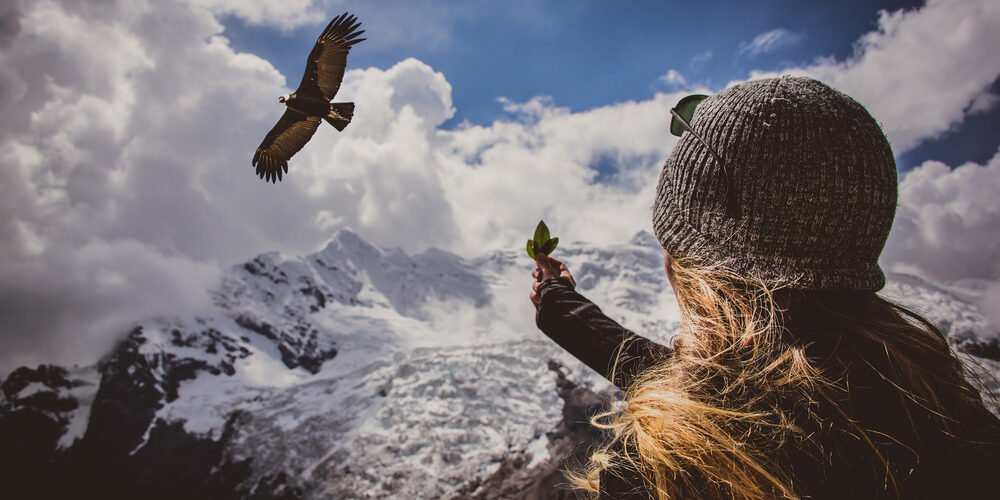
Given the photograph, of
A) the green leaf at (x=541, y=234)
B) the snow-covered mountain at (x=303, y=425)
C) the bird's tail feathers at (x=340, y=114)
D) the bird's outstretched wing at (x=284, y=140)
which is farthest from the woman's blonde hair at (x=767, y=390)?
the snow-covered mountain at (x=303, y=425)

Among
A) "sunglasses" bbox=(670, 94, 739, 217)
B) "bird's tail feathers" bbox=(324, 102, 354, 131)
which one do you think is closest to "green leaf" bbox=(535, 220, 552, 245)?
"sunglasses" bbox=(670, 94, 739, 217)

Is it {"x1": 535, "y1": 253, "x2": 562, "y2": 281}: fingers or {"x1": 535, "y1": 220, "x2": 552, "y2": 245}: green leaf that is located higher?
{"x1": 535, "y1": 220, "x2": 552, "y2": 245}: green leaf

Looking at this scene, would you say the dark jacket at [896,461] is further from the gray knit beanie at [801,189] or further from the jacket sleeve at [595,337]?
the jacket sleeve at [595,337]

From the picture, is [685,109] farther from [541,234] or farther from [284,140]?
[284,140]

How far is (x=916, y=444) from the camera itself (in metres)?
1.39

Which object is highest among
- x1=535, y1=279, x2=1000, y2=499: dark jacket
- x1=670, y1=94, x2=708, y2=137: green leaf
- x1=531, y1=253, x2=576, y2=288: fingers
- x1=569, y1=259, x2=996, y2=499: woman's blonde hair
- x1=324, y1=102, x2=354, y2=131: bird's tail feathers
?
x1=324, y1=102, x2=354, y2=131: bird's tail feathers

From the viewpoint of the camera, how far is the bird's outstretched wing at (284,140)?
20.5 feet

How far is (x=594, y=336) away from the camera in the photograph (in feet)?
7.25

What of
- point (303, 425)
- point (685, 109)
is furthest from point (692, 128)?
point (303, 425)

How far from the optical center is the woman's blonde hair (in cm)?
143

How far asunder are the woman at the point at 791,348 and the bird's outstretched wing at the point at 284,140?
543 centimetres

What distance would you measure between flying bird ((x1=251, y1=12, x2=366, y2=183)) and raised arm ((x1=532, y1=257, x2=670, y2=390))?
170 inches

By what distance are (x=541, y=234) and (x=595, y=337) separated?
69 cm

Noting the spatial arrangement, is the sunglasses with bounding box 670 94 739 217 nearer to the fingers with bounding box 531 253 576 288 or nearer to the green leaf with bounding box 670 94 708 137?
the green leaf with bounding box 670 94 708 137
